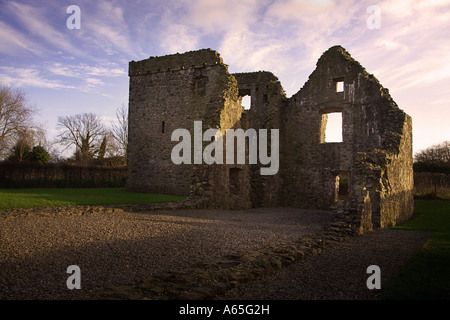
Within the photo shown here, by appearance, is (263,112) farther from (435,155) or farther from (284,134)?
(435,155)

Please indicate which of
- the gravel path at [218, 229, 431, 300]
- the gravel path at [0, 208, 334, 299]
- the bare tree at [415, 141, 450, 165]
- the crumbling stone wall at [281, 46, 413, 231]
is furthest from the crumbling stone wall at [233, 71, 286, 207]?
the bare tree at [415, 141, 450, 165]

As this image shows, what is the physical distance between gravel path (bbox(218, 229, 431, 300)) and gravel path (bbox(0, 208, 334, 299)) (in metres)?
1.03

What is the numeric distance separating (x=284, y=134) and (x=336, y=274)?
440 inches

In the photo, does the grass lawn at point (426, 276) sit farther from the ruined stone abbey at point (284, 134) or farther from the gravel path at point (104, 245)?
the gravel path at point (104, 245)

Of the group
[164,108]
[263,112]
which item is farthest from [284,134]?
[164,108]

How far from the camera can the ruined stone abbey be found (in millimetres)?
10500

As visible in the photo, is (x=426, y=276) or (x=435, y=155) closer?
(x=426, y=276)

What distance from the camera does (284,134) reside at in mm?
15125

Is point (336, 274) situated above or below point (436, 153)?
below

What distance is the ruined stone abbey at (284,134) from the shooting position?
10.5m

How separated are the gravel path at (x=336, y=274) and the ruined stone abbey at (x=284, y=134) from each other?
174cm

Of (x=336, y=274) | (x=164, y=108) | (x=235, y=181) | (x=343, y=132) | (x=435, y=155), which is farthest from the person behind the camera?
(x=435, y=155)

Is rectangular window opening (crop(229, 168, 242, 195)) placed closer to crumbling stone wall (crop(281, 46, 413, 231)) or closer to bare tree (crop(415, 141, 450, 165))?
crumbling stone wall (crop(281, 46, 413, 231))

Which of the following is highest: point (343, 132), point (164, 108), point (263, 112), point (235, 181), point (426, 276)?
point (164, 108)
